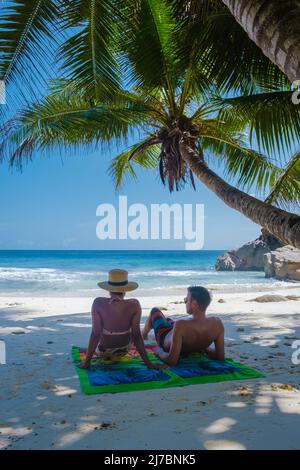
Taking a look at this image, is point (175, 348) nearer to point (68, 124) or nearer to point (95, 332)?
point (95, 332)

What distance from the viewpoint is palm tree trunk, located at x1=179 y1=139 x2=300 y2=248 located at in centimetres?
284

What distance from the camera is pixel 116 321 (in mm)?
3707

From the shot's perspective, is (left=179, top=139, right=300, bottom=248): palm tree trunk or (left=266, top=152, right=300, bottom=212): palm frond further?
(left=266, top=152, right=300, bottom=212): palm frond

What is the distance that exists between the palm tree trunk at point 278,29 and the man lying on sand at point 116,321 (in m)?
2.43

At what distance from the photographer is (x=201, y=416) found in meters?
2.64

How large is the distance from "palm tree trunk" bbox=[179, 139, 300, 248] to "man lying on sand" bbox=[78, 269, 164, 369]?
1.40 metres

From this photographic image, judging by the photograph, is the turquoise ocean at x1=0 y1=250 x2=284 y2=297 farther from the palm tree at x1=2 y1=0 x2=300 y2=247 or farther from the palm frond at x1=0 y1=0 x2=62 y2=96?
the palm frond at x1=0 y1=0 x2=62 y2=96

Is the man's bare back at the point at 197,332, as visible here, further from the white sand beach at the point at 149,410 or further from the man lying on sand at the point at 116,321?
the white sand beach at the point at 149,410

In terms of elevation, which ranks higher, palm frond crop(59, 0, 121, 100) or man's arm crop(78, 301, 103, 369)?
palm frond crop(59, 0, 121, 100)

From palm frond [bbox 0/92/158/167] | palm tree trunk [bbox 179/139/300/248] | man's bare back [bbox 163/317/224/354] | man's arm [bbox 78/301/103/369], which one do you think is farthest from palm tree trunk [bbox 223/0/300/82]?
palm frond [bbox 0/92/158/167]

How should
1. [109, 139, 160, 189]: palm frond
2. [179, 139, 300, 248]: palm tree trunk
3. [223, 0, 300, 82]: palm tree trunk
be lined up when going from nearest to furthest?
[223, 0, 300, 82]: palm tree trunk
[179, 139, 300, 248]: palm tree trunk
[109, 139, 160, 189]: palm frond

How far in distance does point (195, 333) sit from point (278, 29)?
2.68 metres

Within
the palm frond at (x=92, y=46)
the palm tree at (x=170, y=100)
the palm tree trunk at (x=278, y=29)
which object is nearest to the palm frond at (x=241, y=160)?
the palm tree at (x=170, y=100)
